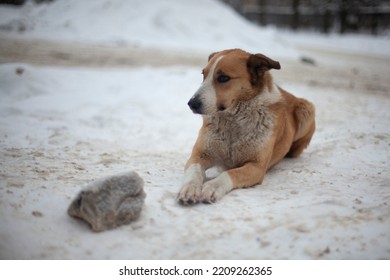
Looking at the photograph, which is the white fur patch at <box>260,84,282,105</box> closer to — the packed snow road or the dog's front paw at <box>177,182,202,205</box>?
the packed snow road

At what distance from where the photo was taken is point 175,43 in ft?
54.5

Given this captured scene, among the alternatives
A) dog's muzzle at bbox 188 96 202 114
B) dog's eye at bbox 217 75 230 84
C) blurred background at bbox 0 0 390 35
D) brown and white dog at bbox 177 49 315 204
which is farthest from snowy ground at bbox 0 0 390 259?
blurred background at bbox 0 0 390 35

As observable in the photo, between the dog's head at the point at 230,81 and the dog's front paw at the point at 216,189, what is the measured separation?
0.73 meters

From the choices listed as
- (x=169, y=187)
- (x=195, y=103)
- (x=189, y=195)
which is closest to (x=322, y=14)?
(x=195, y=103)

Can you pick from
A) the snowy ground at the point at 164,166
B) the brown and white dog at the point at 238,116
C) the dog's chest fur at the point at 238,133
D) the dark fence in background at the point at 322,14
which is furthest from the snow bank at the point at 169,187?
the dark fence in background at the point at 322,14

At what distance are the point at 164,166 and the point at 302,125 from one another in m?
1.83

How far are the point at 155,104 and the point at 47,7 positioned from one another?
48.2 ft

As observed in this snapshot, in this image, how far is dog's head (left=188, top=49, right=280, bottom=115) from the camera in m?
3.68

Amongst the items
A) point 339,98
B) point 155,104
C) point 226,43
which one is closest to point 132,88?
point 155,104

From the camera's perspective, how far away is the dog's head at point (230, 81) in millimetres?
3684

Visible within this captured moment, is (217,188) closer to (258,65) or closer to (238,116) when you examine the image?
(238,116)

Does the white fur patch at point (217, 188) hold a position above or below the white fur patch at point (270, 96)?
below

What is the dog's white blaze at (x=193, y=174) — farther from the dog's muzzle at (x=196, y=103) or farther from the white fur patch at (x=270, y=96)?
the white fur patch at (x=270, y=96)

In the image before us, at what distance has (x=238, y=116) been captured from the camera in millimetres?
3936
